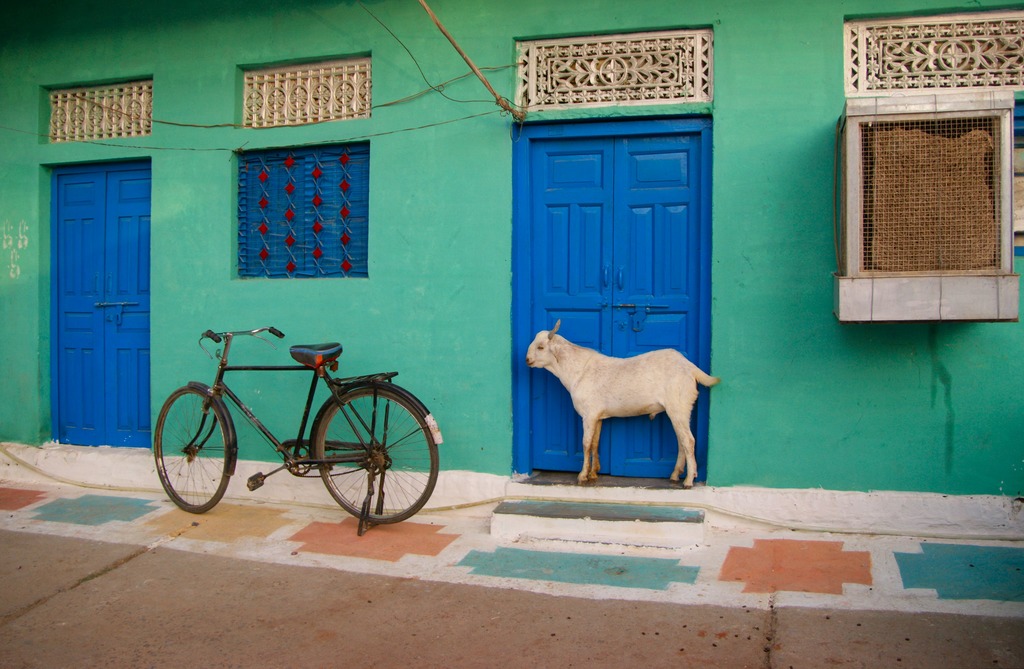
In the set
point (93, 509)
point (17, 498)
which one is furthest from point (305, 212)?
point (17, 498)

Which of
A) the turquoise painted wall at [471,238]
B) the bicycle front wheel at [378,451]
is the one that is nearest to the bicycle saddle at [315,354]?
the bicycle front wheel at [378,451]

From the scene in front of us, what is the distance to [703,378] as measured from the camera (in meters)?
4.89

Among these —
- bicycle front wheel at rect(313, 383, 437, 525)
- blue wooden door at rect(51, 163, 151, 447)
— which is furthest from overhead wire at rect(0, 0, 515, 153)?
bicycle front wheel at rect(313, 383, 437, 525)

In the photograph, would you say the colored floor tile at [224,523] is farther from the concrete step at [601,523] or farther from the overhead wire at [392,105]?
the overhead wire at [392,105]

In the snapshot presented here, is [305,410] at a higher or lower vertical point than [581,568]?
higher

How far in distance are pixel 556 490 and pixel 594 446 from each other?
34cm

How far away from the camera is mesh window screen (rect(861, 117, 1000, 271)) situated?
427 cm

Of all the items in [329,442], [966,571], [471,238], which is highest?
[471,238]

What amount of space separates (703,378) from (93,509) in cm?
398

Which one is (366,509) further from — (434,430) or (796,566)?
(796,566)

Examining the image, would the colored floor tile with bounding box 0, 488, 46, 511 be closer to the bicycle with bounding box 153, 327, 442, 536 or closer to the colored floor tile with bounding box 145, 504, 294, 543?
the bicycle with bounding box 153, 327, 442, 536

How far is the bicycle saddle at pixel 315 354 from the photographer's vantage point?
198 inches

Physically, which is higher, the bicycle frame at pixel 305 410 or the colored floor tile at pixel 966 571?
the bicycle frame at pixel 305 410

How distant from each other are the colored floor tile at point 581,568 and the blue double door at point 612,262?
80 cm
